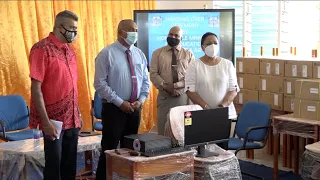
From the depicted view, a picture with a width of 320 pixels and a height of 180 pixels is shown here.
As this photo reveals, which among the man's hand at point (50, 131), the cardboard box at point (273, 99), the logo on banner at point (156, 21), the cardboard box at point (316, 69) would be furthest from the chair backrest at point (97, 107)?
the man's hand at point (50, 131)

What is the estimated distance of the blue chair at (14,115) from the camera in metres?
5.58

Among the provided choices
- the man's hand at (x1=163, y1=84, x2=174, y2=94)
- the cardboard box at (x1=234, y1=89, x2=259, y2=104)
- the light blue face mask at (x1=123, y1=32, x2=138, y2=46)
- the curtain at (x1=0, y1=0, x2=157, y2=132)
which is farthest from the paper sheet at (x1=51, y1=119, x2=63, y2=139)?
the cardboard box at (x1=234, y1=89, x2=259, y2=104)

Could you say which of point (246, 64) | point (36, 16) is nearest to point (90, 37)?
point (36, 16)

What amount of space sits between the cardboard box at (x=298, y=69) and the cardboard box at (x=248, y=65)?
0.40m

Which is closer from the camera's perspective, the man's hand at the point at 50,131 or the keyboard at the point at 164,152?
the man's hand at the point at 50,131

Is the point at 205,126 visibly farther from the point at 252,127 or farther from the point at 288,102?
the point at 288,102

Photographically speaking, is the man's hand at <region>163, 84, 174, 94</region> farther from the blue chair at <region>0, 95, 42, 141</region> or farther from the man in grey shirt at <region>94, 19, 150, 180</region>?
the blue chair at <region>0, 95, 42, 141</region>

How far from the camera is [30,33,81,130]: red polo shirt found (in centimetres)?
354

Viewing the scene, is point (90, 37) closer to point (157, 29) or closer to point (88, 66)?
point (88, 66)


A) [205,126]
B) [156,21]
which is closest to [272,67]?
[156,21]

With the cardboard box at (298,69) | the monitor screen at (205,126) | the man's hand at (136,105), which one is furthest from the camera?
the cardboard box at (298,69)

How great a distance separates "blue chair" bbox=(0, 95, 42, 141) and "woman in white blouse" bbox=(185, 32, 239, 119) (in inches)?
77.0

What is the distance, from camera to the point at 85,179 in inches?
196

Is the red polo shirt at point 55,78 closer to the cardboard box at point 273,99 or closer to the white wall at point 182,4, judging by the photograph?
the cardboard box at point 273,99
